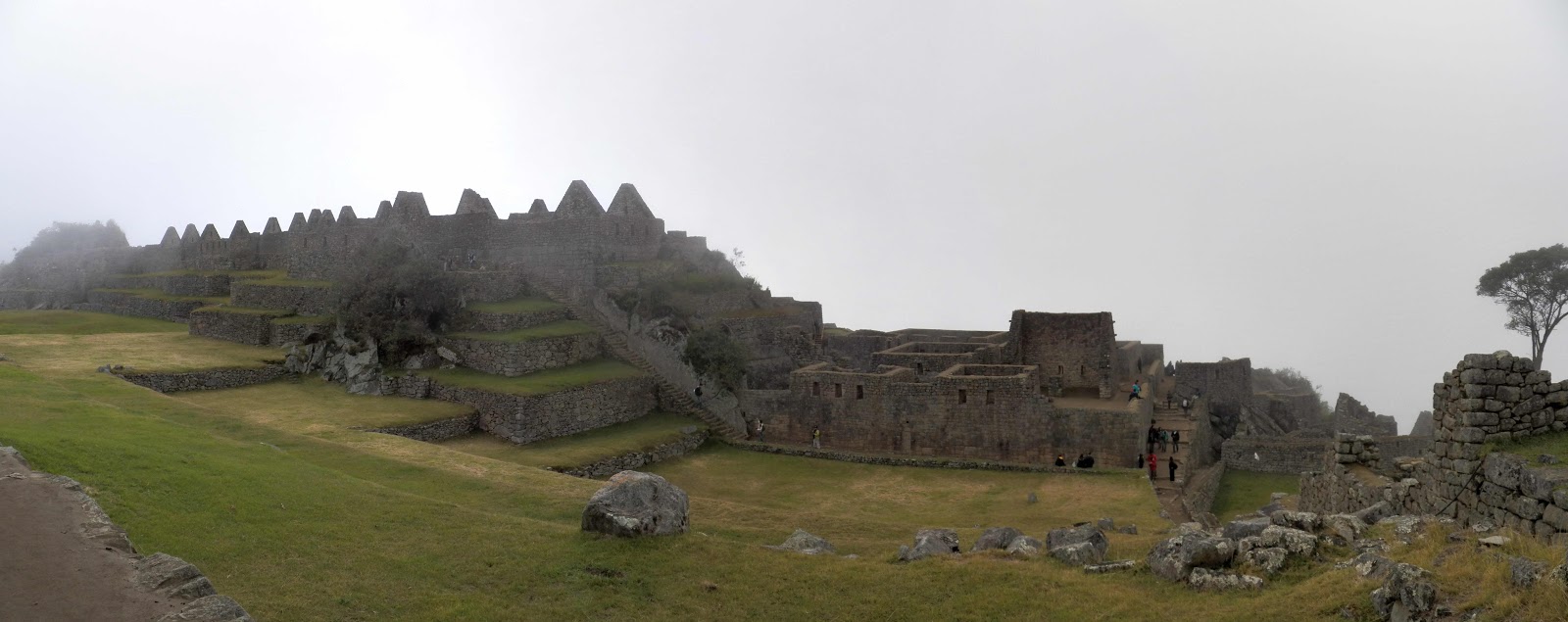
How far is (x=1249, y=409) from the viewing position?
39.0m

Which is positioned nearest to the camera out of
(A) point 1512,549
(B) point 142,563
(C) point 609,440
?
(A) point 1512,549

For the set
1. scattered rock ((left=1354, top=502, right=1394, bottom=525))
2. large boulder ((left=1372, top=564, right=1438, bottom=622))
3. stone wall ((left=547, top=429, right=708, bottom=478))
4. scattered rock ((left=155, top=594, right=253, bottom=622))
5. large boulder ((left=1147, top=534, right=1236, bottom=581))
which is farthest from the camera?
stone wall ((left=547, top=429, right=708, bottom=478))

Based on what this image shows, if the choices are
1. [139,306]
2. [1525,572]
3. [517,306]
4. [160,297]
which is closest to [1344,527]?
[1525,572]

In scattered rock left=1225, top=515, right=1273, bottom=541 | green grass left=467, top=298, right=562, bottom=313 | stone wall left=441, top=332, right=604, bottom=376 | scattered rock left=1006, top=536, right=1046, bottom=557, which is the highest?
green grass left=467, top=298, right=562, bottom=313

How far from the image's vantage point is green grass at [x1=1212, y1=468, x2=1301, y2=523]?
26.0m

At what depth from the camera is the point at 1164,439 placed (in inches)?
1169

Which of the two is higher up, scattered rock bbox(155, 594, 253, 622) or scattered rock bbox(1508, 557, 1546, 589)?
scattered rock bbox(1508, 557, 1546, 589)

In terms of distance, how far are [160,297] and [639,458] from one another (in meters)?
32.9

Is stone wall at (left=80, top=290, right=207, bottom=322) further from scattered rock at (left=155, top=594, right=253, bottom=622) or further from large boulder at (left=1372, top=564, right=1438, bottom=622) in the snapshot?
large boulder at (left=1372, top=564, right=1438, bottom=622)

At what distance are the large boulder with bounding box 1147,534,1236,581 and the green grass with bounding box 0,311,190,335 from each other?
4328 cm

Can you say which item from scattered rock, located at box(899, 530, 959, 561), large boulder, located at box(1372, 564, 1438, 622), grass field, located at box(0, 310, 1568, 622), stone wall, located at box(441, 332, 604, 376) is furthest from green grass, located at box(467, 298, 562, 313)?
large boulder, located at box(1372, 564, 1438, 622)

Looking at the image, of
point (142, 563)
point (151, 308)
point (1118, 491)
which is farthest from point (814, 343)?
point (151, 308)

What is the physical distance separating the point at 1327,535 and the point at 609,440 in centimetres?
2128

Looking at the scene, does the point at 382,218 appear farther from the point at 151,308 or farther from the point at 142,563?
the point at 142,563
